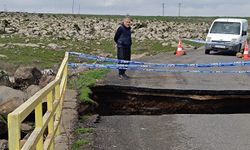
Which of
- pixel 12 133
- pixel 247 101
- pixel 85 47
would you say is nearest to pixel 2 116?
pixel 247 101

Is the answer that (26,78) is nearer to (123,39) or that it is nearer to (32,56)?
(123,39)

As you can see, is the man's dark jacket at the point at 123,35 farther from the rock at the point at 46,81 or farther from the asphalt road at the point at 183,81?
the rock at the point at 46,81

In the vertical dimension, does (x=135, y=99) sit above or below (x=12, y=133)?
below

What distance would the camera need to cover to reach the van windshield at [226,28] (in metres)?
27.6

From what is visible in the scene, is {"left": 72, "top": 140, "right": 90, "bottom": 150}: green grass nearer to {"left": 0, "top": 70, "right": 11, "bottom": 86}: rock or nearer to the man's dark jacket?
the man's dark jacket

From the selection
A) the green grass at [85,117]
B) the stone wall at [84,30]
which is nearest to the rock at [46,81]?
the green grass at [85,117]

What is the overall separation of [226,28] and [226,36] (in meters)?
0.78

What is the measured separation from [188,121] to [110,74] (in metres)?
6.55

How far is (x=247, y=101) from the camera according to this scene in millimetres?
13391

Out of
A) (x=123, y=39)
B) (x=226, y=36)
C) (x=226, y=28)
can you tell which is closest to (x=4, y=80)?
(x=123, y=39)

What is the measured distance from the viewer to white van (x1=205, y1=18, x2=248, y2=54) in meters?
26.8

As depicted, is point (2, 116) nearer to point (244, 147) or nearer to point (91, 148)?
point (91, 148)

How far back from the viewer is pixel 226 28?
27781 millimetres

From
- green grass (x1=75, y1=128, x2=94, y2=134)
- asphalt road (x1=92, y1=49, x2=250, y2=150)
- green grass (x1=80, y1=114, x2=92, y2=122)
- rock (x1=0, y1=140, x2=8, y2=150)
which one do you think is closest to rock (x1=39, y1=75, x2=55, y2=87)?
green grass (x1=80, y1=114, x2=92, y2=122)
